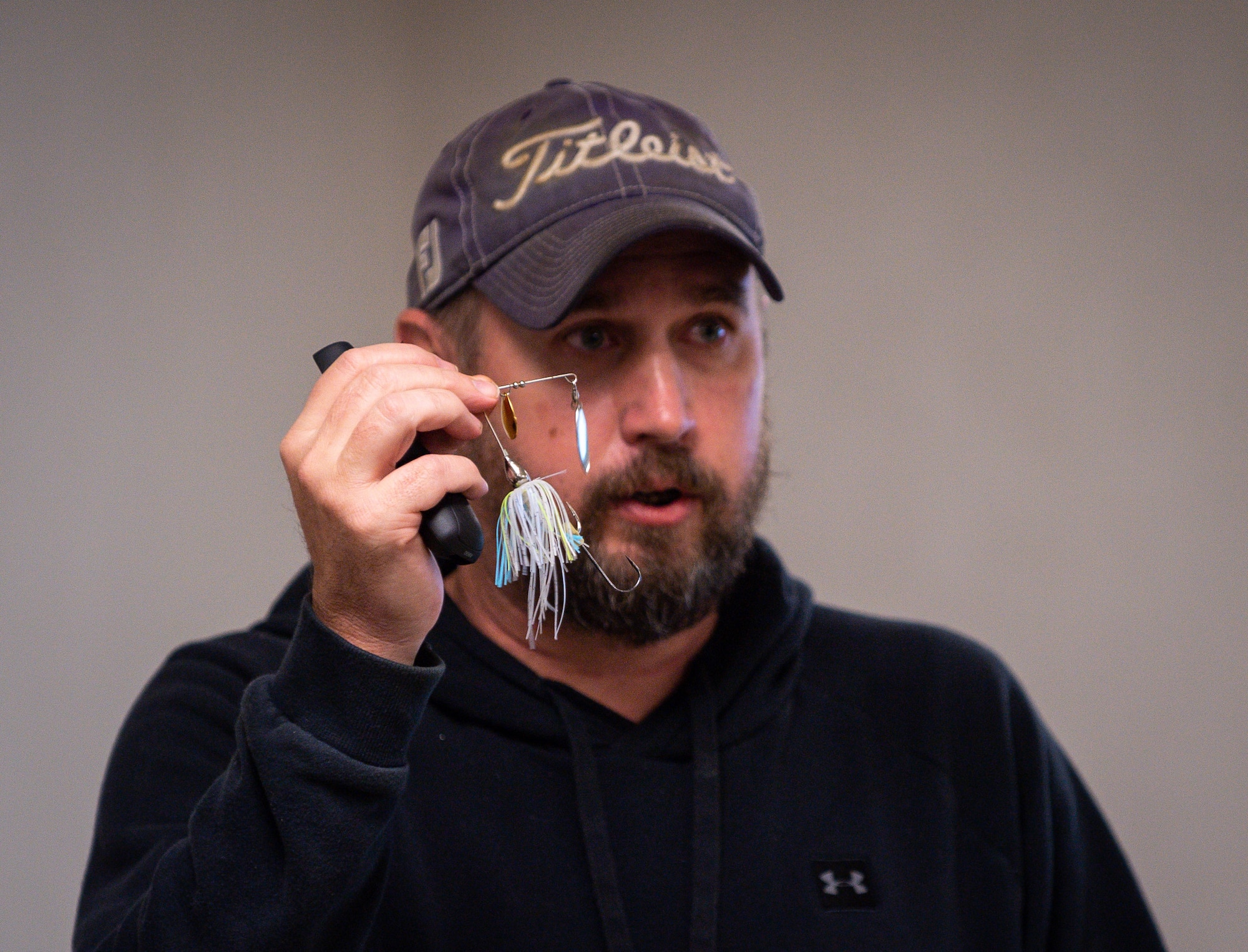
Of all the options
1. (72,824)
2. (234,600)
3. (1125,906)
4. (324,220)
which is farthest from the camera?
(324,220)

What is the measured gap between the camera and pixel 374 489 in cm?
76

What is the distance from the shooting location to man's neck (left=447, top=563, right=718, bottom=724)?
3.78 ft

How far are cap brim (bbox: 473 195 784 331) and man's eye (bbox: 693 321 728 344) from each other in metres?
0.08

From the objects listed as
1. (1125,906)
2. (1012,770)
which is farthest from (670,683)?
(1125,906)

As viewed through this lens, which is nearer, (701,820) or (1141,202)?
(701,820)

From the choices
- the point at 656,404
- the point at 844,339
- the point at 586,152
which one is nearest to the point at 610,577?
the point at 656,404

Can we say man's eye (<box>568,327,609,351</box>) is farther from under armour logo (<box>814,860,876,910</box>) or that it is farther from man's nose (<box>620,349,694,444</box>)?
under armour logo (<box>814,860,876,910</box>)

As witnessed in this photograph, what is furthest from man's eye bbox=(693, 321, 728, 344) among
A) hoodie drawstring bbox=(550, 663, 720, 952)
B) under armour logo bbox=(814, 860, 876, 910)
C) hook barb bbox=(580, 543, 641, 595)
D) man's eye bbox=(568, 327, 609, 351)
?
under armour logo bbox=(814, 860, 876, 910)

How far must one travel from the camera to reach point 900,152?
192cm

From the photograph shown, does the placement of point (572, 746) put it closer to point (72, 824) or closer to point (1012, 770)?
point (1012, 770)

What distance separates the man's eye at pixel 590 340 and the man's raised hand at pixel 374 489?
293 mm

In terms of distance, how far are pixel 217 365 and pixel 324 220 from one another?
39 cm

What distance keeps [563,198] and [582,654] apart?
0.45 m

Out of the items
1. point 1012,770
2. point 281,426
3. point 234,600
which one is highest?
point 281,426
